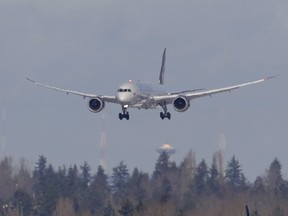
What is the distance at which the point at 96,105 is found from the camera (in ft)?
392

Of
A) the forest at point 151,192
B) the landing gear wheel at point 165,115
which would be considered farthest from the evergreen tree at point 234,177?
the landing gear wheel at point 165,115

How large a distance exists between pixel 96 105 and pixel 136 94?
4.69 meters

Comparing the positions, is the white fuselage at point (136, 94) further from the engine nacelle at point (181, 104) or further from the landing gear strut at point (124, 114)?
the engine nacelle at point (181, 104)

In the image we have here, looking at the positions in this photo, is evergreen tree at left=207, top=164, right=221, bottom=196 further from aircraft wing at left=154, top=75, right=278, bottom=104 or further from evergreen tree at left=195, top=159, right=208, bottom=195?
aircraft wing at left=154, top=75, right=278, bottom=104

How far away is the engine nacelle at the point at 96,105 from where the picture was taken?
119250 millimetres

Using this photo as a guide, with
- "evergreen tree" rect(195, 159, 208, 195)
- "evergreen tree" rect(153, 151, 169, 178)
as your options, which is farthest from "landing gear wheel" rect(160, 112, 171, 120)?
"evergreen tree" rect(153, 151, 169, 178)

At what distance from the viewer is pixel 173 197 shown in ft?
482

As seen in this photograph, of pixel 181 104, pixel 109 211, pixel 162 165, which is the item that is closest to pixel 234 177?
pixel 162 165

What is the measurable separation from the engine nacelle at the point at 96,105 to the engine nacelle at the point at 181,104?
5.41m

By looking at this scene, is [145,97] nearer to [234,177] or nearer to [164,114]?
[164,114]

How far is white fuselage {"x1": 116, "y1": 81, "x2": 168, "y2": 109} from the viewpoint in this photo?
11506 centimetres

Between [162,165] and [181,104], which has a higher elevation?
[162,165]

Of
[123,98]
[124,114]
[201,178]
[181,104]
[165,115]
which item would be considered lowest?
[124,114]

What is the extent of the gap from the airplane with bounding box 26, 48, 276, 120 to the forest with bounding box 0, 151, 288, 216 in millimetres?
15352
